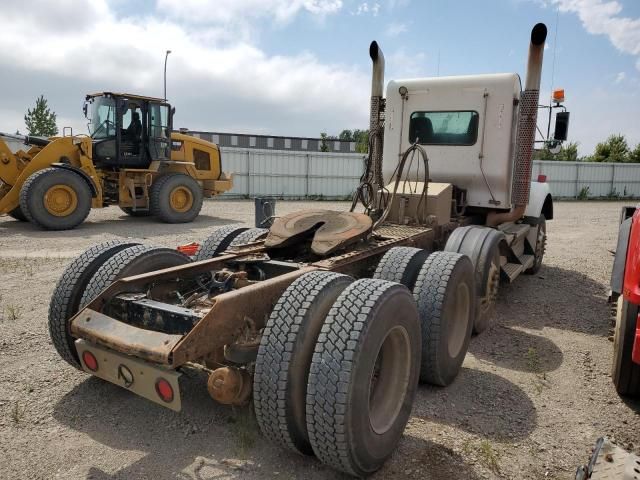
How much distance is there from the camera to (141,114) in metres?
12.2

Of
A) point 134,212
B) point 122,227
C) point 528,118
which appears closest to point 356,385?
point 528,118

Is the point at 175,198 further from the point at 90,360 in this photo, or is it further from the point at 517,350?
the point at 90,360

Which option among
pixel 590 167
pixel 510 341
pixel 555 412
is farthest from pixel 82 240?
pixel 590 167

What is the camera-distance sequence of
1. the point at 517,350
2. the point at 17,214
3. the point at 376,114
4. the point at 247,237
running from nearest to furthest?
1. the point at 517,350
2. the point at 247,237
3. the point at 376,114
4. the point at 17,214

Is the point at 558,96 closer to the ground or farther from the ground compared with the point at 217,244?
farther from the ground

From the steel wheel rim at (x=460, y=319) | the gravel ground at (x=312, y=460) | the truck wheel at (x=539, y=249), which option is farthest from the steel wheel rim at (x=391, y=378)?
the truck wheel at (x=539, y=249)

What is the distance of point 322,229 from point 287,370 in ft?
6.48

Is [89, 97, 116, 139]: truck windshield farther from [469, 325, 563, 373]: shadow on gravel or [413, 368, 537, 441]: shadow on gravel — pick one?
[413, 368, 537, 441]: shadow on gravel

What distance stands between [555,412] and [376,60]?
5.14m

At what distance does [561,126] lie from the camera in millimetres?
6637

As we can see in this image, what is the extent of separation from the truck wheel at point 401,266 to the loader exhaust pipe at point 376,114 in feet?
9.76

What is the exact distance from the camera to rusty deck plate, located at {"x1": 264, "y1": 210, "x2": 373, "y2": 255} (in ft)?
13.7

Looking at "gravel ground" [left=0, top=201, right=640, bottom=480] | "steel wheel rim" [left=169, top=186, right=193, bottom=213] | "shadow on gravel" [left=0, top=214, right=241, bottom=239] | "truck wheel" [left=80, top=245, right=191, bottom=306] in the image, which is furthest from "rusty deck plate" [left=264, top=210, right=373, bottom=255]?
"steel wheel rim" [left=169, top=186, right=193, bottom=213]

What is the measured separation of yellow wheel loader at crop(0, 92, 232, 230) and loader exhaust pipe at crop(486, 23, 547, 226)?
865cm
